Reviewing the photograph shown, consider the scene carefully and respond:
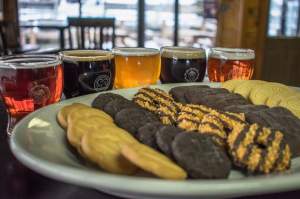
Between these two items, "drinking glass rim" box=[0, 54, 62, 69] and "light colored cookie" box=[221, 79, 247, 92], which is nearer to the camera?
"drinking glass rim" box=[0, 54, 62, 69]

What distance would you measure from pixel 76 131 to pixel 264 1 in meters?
3.00

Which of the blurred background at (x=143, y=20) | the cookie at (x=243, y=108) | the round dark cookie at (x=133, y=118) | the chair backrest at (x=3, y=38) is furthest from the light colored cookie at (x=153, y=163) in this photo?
the blurred background at (x=143, y=20)

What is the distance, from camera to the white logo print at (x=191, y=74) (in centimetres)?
95

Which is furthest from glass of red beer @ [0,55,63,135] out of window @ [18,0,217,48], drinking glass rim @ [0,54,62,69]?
window @ [18,0,217,48]

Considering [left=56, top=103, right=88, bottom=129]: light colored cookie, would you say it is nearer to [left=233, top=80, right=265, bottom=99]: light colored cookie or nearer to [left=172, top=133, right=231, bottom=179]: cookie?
[left=172, top=133, right=231, bottom=179]: cookie

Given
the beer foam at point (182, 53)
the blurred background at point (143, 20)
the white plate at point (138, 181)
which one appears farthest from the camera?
the blurred background at point (143, 20)

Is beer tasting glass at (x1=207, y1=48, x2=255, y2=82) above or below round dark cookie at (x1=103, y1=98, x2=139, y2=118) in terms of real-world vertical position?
above

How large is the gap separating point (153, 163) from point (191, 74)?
56cm

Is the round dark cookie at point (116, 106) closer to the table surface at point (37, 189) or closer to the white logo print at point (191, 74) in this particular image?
the table surface at point (37, 189)

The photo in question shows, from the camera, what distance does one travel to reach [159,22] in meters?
4.93

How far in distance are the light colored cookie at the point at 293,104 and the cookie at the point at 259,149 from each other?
151 millimetres

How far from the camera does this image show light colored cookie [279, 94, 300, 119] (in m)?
0.65

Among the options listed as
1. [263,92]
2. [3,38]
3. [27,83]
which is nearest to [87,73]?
[27,83]

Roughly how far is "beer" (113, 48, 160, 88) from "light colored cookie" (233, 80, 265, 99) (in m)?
0.23
